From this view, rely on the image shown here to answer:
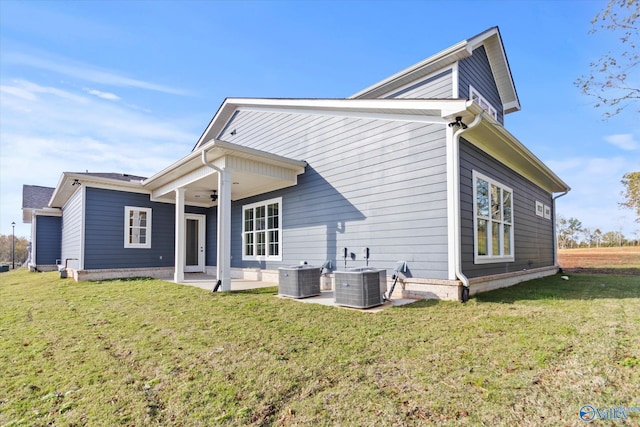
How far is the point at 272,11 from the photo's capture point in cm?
814

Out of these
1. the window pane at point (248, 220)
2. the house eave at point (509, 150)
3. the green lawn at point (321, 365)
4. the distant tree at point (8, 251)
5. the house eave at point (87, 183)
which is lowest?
the distant tree at point (8, 251)

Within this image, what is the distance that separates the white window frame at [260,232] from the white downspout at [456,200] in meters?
4.79

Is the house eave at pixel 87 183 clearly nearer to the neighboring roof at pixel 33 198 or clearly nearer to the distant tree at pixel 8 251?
the neighboring roof at pixel 33 198

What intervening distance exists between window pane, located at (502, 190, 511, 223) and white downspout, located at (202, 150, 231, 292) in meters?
6.37

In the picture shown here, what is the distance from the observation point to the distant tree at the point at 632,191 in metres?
22.8

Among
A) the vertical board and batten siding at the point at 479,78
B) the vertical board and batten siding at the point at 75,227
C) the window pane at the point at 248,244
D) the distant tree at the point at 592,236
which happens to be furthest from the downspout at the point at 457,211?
the distant tree at the point at 592,236

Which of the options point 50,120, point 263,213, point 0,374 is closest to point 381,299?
point 0,374

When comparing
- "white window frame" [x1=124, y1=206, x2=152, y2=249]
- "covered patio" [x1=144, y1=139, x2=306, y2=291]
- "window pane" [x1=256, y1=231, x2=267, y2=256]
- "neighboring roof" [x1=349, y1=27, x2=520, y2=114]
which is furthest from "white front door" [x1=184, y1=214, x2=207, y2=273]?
Answer: "neighboring roof" [x1=349, y1=27, x2=520, y2=114]

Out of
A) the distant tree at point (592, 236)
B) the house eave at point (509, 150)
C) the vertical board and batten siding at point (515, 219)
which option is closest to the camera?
the vertical board and batten siding at point (515, 219)

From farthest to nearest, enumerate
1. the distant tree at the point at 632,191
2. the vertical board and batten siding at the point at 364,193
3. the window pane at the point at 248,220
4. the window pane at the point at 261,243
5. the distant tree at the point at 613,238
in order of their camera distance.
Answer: the distant tree at the point at 613,238 → the distant tree at the point at 632,191 → the window pane at the point at 248,220 → the window pane at the point at 261,243 → the vertical board and batten siding at the point at 364,193

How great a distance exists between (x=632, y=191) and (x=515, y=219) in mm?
23073

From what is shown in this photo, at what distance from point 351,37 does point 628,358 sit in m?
9.36

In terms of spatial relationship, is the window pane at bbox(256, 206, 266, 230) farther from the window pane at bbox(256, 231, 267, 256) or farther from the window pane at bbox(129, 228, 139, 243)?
the window pane at bbox(129, 228, 139, 243)

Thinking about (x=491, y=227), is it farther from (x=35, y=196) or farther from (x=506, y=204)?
(x=35, y=196)
